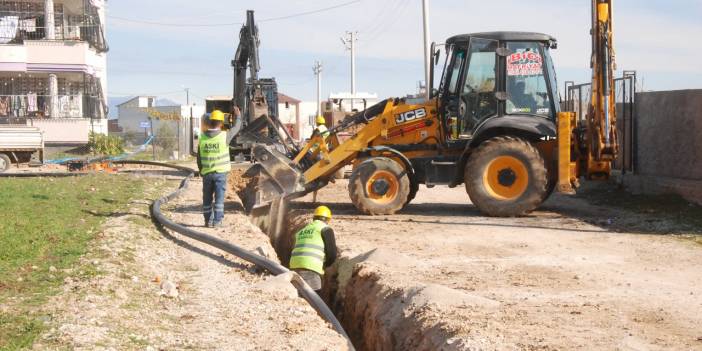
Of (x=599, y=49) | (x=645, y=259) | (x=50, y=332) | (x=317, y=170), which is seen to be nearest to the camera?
(x=50, y=332)

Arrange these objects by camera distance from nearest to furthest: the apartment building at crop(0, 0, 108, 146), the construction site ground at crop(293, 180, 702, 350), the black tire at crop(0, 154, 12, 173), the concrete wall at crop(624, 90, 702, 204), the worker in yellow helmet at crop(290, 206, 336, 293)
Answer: the construction site ground at crop(293, 180, 702, 350) → the worker in yellow helmet at crop(290, 206, 336, 293) → the concrete wall at crop(624, 90, 702, 204) → the black tire at crop(0, 154, 12, 173) → the apartment building at crop(0, 0, 108, 146)

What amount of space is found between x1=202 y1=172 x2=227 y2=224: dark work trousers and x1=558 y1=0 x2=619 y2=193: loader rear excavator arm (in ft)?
19.1

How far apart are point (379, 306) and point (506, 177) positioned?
6.48m

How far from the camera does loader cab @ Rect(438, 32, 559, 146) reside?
1570cm

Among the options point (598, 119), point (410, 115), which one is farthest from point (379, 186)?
point (598, 119)

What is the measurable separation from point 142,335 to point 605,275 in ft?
18.1

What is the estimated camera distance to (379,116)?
16.6m

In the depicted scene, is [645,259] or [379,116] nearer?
[645,259]

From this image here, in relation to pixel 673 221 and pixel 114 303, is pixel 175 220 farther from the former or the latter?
pixel 673 221

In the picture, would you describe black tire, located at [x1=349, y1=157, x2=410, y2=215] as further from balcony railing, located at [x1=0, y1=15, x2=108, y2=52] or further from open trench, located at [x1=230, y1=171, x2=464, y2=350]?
balcony railing, located at [x1=0, y1=15, x2=108, y2=52]

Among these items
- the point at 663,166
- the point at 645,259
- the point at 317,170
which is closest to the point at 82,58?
the point at 317,170

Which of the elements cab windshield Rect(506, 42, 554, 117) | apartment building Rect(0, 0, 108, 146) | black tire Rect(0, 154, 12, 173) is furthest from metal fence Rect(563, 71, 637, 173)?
apartment building Rect(0, 0, 108, 146)

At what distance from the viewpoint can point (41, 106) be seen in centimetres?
4041

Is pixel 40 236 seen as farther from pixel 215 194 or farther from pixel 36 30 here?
pixel 36 30
